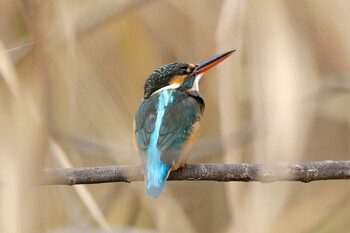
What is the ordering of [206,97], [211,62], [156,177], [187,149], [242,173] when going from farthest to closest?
[206,97] < [211,62] < [187,149] < [156,177] < [242,173]

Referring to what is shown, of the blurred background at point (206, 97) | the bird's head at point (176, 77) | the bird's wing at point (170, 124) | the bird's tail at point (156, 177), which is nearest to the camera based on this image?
the bird's tail at point (156, 177)

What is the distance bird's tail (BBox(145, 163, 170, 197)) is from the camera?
4.93 ft

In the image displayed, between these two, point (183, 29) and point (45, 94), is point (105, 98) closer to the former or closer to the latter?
point (183, 29)

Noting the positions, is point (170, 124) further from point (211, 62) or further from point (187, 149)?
point (211, 62)

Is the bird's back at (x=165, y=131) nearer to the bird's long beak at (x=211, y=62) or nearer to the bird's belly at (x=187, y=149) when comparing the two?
the bird's belly at (x=187, y=149)

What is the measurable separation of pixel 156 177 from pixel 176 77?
584 mm

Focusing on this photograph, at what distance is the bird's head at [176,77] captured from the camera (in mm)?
2016

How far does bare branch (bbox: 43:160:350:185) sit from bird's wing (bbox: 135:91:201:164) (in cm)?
21

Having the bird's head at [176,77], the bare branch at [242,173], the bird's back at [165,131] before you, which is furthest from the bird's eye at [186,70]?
the bare branch at [242,173]

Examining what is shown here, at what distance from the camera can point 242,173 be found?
4.43 ft

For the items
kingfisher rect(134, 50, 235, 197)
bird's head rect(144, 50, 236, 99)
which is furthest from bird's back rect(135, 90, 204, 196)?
bird's head rect(144, 50, 236, 99)

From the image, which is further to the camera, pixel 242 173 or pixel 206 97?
pixel 206 97

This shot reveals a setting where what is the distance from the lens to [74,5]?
2.16 meters

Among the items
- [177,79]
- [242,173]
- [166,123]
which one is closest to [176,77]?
[177,79]
